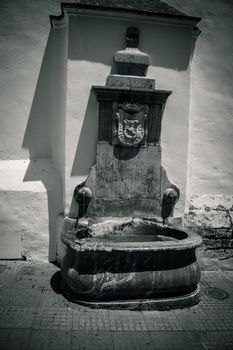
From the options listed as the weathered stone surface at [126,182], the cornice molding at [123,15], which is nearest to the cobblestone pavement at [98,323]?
the weathered stone surface at [126,182]

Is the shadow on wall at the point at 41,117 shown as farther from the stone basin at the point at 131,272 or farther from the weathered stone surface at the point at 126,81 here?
the stone basin at the point at 131,272

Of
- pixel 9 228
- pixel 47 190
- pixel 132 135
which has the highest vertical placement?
pixel 132 135

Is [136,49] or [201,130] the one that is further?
[201,130]

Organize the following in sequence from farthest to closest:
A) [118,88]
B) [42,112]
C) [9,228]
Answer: [42,112] < [9,228] < [118,88]

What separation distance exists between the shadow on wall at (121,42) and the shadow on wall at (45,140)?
2.91 feet

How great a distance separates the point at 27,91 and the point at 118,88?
6.07 feet

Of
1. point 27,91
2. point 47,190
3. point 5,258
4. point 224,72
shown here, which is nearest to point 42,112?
point 27,91

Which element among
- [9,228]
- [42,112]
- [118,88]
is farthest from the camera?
[42,112]

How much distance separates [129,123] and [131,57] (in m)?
1.04

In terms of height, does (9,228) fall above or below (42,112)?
below

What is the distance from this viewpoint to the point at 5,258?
5.69 meters

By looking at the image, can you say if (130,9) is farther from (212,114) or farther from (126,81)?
(212,114)

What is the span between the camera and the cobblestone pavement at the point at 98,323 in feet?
11.9

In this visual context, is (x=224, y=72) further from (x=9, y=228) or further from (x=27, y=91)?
(x=9, y=228)
